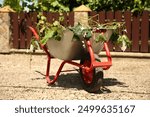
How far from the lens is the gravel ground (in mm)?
5793

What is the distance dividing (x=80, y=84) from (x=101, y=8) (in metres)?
4.96

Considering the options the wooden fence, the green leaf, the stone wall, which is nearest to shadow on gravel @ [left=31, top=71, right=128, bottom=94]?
the green leaf

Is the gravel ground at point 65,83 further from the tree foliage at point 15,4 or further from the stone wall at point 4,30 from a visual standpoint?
the tree foliage at point 15,4

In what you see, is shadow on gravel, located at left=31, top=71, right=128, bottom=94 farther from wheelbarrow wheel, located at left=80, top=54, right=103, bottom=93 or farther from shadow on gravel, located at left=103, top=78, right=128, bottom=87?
wheelbarrow wheel, located at left=80, top=54, right=103, bottom=93

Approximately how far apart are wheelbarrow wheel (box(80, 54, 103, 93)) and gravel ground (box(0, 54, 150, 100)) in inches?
3.6

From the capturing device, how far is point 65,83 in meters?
6.63

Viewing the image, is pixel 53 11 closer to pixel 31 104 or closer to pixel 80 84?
pixel 80 84

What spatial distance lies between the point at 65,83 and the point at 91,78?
897 mm

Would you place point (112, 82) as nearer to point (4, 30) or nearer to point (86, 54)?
point (86, 54)

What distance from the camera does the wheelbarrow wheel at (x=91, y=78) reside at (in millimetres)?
5713

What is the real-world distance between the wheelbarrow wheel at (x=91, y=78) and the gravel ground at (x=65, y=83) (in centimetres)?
9

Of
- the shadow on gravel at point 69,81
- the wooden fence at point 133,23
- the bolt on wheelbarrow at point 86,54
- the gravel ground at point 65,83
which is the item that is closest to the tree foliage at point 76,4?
the wooden fence at point 133,23

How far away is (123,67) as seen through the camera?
8.71 metres

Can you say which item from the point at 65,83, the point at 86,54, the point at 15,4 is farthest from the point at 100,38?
the point at 15,4
